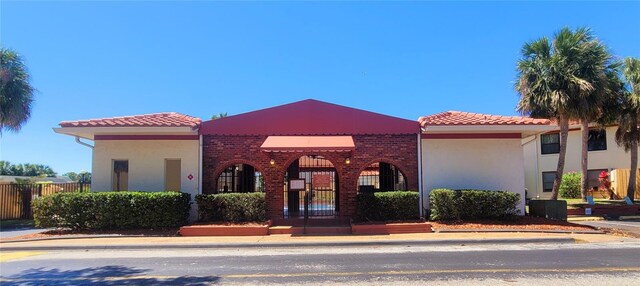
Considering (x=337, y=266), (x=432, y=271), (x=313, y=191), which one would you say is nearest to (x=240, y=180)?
(x=313, y=191)

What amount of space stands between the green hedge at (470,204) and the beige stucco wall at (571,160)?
43.1 feet

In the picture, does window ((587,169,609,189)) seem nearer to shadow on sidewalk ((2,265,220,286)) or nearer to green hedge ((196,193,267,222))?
green hedge ((196,193,267,222))

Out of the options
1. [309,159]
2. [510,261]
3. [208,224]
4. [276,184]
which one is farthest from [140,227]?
[510,261]

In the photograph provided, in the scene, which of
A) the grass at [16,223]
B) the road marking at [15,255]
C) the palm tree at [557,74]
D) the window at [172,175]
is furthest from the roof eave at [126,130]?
the palm tree at [557,74]

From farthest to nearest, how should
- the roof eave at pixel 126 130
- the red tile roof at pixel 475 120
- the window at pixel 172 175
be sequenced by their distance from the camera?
the window at pixel 172 175 < the red tile roof at pixel 475 120 < the roof eave at pixel 126 130

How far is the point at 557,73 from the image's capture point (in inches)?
730

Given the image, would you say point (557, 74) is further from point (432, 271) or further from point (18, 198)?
point (18, 198)

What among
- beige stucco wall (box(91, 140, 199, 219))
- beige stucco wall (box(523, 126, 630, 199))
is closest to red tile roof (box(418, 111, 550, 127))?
beige stucco wall (box(91, 140, 199, 219))

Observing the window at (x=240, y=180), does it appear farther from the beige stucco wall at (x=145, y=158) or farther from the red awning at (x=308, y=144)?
the red awning at (x=308, y=144)

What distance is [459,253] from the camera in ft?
33.0

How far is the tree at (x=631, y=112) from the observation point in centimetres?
2183

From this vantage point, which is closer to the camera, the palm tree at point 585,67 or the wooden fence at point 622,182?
the palm tree at point 585,67

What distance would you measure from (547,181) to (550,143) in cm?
249

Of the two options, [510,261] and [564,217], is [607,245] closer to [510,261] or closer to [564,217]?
[510,261]
